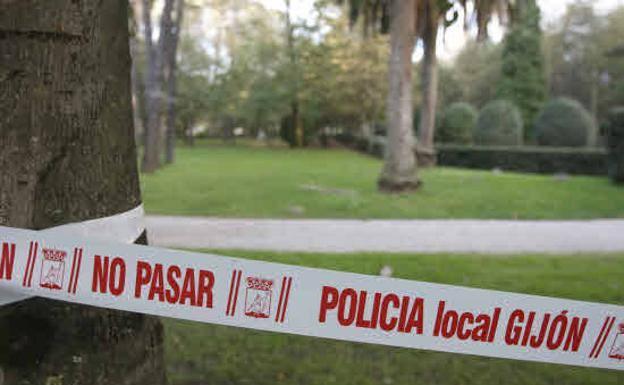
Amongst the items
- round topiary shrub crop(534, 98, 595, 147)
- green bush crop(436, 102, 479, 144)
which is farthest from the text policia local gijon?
green bush crop(436, 102, 479, 144)

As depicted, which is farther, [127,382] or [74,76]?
[127,382]

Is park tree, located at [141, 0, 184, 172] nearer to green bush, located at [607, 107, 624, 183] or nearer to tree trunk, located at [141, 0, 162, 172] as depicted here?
tree trunk, located at [141, 0, 162, 172]

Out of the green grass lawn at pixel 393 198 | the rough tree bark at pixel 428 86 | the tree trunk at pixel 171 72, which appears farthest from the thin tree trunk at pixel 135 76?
the rough tree bark at pixel 428 86

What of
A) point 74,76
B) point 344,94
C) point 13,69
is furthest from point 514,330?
point 344,94

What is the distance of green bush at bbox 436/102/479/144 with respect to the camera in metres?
29.7

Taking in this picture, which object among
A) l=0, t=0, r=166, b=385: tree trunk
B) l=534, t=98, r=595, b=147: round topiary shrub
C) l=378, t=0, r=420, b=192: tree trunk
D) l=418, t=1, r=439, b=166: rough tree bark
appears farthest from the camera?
l=534, t=98, r=595, b=147: round topiary shrub

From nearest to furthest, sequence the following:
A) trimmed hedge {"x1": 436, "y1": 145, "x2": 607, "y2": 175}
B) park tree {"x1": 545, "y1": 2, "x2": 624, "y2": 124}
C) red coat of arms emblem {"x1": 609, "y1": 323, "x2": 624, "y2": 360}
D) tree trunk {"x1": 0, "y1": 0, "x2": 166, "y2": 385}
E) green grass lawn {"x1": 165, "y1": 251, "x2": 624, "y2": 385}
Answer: tree trunk {"x1": 0, "y1": 0, "x2": 166, "y2": 385} < red coat of arms emblem {"x1": 609, "y1": 323, "x2": 624, "y2": 360} < green grass lawn {"x1": 165, "y1": 251, "x2": 624, "y2": 385} < trimmed hedge {"x1": 436, "y1": 145, "x2": 607, "y2": 175} < park tree {"x1": 545, "y1": 2, "x2": 624, "y2": 124}

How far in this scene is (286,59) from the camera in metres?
45.7

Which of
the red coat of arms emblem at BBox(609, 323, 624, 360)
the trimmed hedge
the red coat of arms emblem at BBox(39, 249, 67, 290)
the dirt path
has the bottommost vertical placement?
the dirt path

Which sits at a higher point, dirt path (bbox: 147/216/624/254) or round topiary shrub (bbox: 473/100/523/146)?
round topiary shrub (bbox: 473/100/523/146)

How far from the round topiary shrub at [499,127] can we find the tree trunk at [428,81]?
21.7 feet

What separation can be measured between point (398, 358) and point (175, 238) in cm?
557

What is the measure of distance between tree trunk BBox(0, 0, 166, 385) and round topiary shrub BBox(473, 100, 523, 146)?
26714 mm

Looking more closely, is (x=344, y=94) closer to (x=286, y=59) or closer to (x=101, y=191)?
(x=286, y=59)
